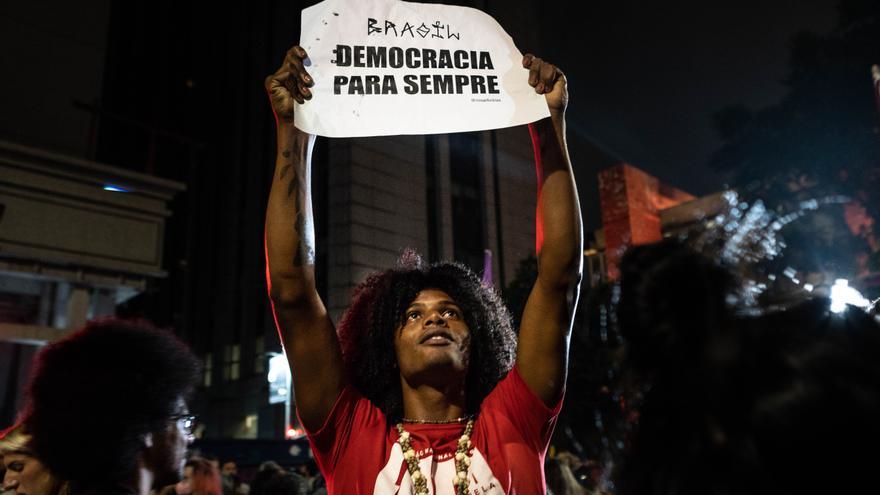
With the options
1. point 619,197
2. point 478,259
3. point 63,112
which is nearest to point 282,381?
point 478,259

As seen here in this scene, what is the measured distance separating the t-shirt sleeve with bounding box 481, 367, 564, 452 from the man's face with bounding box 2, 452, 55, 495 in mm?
1407

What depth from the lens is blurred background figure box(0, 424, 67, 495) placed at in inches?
73.4

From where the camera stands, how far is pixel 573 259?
2496 mm

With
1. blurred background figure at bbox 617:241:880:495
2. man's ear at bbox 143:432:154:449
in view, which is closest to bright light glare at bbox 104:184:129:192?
man's ear at bbox 143:432:154:449

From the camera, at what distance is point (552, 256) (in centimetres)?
250

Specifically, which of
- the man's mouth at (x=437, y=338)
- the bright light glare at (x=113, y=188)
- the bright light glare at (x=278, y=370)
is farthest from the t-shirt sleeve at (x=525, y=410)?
the bright light glare at (x=278, y=370)

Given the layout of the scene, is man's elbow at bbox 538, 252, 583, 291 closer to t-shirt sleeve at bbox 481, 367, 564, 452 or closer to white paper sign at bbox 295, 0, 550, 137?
t-shirt sleeve at bbox 481, 367, 564, 452

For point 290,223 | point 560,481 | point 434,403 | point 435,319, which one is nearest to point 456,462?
point 434,403

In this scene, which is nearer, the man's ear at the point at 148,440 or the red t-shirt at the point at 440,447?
the man's ear at the point at 148,440

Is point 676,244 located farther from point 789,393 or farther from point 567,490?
point 567,490

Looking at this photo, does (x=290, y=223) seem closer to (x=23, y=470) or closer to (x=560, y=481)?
(x=23, y=470)

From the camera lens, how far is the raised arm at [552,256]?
2412 mm

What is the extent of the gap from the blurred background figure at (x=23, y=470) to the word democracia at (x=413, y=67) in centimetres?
158

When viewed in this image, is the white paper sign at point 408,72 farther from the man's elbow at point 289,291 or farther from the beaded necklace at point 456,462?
the beaded necklace at point 456,462
